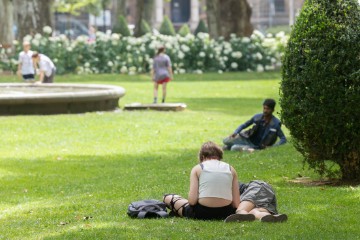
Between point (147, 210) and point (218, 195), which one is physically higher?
point (218, 195)

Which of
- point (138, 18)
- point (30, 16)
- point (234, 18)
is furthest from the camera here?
point (138, 18)

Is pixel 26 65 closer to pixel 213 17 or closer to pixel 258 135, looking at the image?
pixel 258 135

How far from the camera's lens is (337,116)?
1188 cm

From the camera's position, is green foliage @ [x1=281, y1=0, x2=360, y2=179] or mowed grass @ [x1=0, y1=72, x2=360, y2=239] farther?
green foliage @ [x1=281, y1=0, x2=360, y2=179]

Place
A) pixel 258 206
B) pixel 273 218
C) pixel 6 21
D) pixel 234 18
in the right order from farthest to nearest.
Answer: pixel 6 21, pixel 234 18, pixel 258 206, pixel 273 218

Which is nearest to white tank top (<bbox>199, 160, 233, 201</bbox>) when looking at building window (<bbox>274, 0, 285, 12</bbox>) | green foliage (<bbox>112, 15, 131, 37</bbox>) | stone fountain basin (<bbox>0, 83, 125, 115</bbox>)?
stone fountain basin (<bbox>0, 83, 125, 115</bbox>)

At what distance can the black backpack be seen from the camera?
10.1 meters

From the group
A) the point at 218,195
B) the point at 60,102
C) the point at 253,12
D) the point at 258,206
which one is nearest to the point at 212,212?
the point at 218,195

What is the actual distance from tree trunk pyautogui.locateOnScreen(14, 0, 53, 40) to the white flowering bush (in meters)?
1.54

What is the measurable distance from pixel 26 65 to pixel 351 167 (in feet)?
61.7

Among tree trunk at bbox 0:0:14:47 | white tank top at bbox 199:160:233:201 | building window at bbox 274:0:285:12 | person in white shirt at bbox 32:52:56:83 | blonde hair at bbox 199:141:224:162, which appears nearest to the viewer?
white tank top at bbox 199:160:233:201

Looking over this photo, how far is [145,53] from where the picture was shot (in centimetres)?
4134

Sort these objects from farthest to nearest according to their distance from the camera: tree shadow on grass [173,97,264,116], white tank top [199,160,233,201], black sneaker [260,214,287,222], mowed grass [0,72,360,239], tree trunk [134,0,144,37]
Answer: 1. tree trunk [134,0,144,37]
2. tree shadow on grass [173,97,264,116]
3. white tank top [199,160,233,201]
4. black sneaker [260,214,287,222]
5. mowed grass [0,72,360,239]

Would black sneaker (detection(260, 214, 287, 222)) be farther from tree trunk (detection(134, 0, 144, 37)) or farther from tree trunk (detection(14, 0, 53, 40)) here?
tree trunk (detection(134, 0, 144, 37))
